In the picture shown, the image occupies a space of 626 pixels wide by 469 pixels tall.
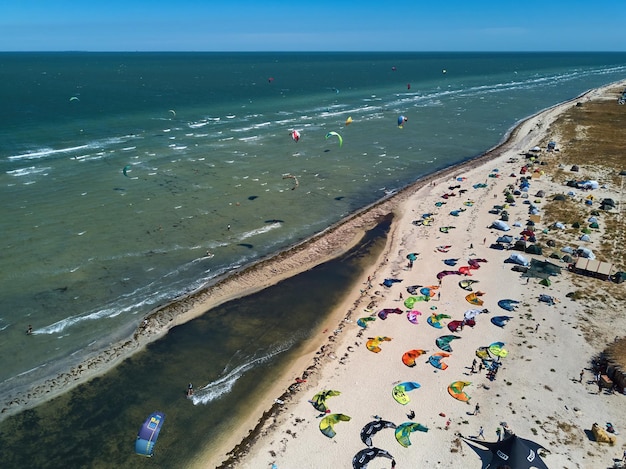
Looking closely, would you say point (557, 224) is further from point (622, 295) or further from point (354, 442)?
point (354, 442)

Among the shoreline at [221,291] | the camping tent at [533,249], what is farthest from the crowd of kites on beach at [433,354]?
the shoreline at [221,291]

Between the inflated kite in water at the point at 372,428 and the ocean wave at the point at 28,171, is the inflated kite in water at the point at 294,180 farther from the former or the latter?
the inflated kite in water at the point at 372,428

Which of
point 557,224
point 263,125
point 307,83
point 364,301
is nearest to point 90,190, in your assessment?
point 364,301

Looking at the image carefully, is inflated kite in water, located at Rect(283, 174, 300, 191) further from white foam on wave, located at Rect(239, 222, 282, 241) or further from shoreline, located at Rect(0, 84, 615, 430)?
white foam on wave, located at Rect(239, 222, 282, 241)

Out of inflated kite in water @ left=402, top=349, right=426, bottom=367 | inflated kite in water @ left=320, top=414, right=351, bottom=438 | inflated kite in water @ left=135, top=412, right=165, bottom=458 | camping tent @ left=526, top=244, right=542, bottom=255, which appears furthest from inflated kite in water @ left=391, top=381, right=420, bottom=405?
camping tent @ left=526, top=244, right=542, bottom=255

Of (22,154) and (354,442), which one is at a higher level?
(22,154)

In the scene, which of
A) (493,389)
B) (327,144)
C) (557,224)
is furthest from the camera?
(327,144)
